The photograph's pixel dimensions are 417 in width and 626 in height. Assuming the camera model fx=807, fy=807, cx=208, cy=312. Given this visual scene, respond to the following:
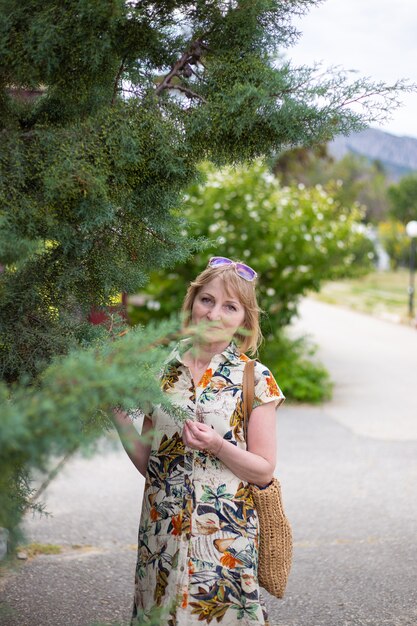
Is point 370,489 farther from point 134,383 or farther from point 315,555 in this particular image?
point 134,383

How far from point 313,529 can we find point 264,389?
3198mm

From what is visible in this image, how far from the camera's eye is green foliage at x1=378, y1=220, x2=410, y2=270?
41094 mm

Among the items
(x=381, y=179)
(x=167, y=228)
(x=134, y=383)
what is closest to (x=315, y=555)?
(x=167, y=228)

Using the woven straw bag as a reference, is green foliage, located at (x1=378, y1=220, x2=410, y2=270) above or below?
above

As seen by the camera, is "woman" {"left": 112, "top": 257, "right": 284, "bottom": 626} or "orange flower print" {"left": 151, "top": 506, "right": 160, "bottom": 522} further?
"orange flower print" {"left": 151, "top": 506, "right": 160, "bottom": 522}

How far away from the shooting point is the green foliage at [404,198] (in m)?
49.2

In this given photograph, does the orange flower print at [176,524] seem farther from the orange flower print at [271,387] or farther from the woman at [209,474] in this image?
the orange flower print at [271,387]

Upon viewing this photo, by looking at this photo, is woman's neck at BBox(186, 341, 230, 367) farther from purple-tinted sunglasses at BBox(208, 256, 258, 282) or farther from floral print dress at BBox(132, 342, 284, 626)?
purple-tinted sunglasses at BBox(208, 256, 258, 282)

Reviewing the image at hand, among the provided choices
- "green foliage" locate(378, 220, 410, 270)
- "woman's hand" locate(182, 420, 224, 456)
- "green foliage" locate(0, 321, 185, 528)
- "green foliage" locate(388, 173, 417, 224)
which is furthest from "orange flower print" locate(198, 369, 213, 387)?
"green foliage" locate(388, 173, 417, 224)

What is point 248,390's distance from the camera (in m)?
2.78

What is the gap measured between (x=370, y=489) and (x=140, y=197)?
15.2 feet

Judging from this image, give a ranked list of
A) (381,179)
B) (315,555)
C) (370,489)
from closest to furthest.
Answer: (315,555) → (370,489) → (381,179)

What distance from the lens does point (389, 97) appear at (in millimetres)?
2617

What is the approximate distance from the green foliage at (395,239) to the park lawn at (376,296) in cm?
138
